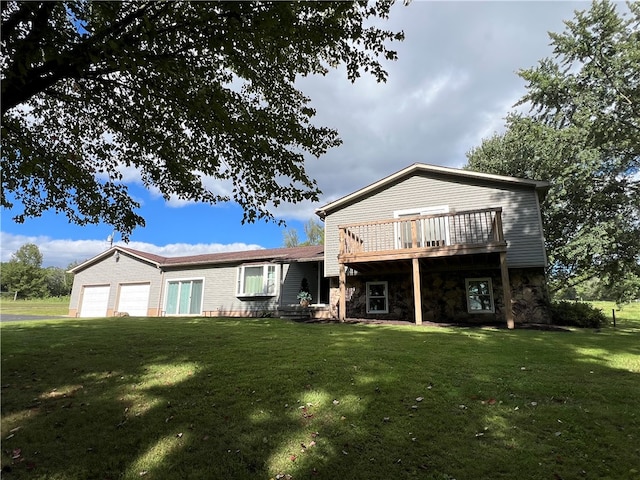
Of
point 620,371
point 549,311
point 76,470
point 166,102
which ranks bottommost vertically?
point 76,470

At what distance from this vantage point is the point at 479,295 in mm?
13023

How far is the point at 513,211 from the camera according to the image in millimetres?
12906

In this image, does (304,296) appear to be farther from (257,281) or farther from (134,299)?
(134,299)

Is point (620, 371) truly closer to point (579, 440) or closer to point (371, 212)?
point (579, 440)

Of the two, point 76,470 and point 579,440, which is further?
point 579,440

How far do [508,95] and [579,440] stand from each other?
1963cm

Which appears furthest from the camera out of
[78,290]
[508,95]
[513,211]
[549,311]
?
[78,290]

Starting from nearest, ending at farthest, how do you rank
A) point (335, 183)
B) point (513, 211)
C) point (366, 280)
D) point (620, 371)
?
point (620, 371) → point (513, 211) → point (366, 280) → point (335, 183)

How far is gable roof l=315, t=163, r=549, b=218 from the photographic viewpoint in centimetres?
1269

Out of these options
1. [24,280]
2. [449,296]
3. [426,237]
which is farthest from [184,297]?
[24,280]

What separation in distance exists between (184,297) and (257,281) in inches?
207

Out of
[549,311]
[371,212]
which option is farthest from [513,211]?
[371,212]

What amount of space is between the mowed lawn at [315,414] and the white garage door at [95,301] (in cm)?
1847

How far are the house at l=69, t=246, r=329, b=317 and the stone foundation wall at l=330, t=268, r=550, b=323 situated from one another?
7.12ft
